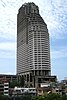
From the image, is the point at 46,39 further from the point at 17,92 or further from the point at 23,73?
the point at 17,92

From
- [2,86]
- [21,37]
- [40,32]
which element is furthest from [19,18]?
[2,86]

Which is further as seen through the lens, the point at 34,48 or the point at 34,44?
the point at 34,44

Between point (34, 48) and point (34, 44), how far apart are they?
5.81 ft

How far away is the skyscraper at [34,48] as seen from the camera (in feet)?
330

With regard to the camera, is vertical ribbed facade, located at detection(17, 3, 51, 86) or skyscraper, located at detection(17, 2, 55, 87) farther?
vertical ribbed facade, located at detection(17, 3, 51, 86)

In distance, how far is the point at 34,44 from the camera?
102875 mm

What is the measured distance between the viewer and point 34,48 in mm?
102562

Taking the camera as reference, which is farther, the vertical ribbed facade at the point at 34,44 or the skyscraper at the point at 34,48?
the vertical ribbed facade at the point at 34,44

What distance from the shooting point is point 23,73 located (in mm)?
111750

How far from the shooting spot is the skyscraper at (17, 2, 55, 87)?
100625 millimetres

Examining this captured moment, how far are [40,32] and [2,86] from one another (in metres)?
32.8

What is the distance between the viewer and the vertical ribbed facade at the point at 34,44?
331 feet

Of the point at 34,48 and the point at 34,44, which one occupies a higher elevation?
the point at 34,44

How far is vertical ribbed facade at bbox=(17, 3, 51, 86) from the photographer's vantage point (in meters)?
101
